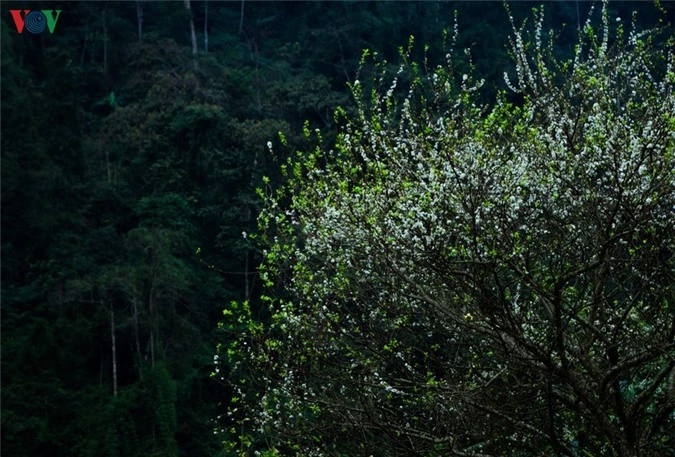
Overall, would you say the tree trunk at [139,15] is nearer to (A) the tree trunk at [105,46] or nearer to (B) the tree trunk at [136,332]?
(A) the tree trunk at [105,46]

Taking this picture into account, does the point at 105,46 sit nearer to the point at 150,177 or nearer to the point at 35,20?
the point at 35,20

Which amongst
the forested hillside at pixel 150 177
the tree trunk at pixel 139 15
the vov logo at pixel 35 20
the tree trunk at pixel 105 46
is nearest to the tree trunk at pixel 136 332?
the forested hillside at pixel 150 177

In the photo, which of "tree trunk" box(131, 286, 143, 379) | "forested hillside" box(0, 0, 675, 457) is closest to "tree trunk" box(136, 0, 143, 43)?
"forested hillside" box(0, 0, 675, 457)

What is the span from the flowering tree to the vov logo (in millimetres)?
31763

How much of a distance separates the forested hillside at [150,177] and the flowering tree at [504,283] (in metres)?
12.8

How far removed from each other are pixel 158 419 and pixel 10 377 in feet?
15.5

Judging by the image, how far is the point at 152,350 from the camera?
2934cm

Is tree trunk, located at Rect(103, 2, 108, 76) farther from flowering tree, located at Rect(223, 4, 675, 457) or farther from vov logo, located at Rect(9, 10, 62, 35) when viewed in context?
flowering tree, located at Rect(223, 4, 675, 457)

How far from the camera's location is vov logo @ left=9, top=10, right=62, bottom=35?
127 ft

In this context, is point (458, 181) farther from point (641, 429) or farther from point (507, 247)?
point (641, 429)

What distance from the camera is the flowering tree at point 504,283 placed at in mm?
7150

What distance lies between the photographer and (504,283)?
28.5 ft

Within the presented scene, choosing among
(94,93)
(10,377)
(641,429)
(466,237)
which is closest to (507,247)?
(466,237)

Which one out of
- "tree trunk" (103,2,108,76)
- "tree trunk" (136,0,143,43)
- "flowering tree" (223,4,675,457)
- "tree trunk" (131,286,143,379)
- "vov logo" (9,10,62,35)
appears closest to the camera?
"flowering tree" (223,4,675,457)
